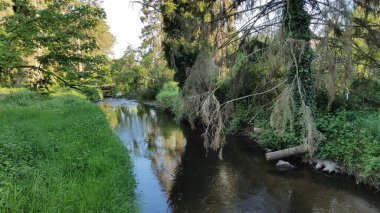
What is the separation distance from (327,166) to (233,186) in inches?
122

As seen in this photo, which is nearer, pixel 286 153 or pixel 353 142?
pixel 353 142

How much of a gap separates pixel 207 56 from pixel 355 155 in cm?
597

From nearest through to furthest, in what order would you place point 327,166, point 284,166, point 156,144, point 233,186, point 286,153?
point 233,186, point 327,166, point 284,166, point 286,153, point 156,144

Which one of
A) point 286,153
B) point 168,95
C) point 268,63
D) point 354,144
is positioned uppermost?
point 268,63

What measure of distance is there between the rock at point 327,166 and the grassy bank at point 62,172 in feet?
19.4

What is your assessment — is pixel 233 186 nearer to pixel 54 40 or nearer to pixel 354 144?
pixel 354 144

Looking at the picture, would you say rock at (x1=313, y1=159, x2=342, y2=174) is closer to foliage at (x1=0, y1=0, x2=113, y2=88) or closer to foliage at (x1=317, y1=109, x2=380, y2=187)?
foliage at (x1=317, y1=109, x2=380, y2=187)

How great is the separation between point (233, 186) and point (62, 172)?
4.57 metres

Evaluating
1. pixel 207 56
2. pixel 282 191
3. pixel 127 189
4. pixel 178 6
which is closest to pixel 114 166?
pixel 127 189

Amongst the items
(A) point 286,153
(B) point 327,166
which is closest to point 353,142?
(B) point 327,166

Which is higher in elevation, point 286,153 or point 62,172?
point 62,172

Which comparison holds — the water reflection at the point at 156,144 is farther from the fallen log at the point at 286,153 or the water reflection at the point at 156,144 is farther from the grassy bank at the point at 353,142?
the grassy bank at the point at 353,142

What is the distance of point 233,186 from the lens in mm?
8398

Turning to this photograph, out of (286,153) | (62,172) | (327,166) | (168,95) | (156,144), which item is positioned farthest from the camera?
(168,95)
